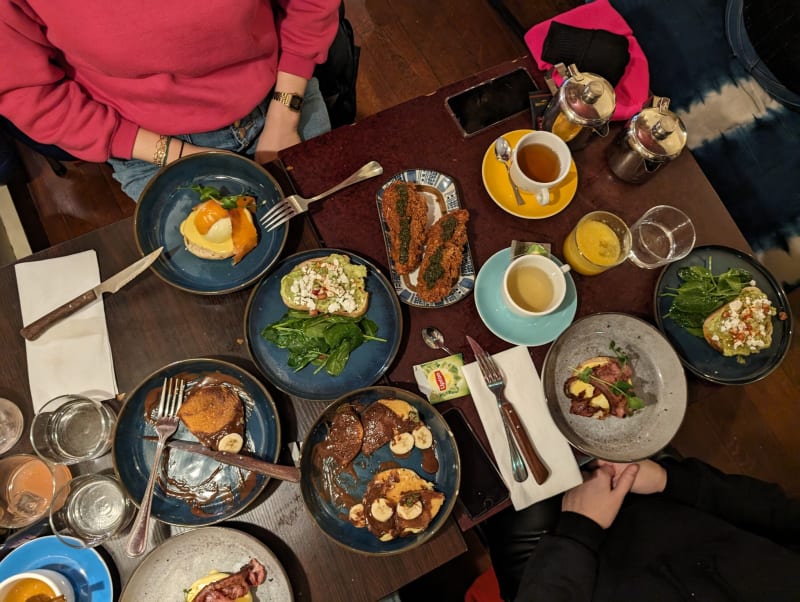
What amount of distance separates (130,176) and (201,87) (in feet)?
1.75

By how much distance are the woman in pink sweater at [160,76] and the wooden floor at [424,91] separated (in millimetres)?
1251

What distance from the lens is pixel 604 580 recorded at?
71.3 inches

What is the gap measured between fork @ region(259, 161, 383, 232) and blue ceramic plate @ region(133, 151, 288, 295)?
0.11 feet

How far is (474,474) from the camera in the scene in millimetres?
1567

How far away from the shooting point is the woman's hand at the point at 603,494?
1894 millimetres

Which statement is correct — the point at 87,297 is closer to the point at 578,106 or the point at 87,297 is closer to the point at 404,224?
the point at 404,224

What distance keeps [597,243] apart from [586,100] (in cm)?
51

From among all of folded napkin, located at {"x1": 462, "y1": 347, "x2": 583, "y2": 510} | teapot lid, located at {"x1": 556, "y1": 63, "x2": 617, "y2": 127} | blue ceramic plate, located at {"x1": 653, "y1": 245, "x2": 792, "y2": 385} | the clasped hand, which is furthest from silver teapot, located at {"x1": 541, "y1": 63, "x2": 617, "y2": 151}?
the clasped hand

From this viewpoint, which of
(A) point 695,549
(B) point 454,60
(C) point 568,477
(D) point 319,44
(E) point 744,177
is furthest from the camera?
(B) point 454,60

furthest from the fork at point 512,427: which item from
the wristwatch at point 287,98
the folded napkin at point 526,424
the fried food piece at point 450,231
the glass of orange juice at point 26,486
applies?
the glass of orange juice at point 26,486

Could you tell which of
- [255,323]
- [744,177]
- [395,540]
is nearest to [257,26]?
[255,323]

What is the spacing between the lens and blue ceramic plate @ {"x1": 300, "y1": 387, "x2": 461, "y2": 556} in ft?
4.76

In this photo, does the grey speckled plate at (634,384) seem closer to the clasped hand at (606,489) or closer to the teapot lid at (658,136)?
the clasped hand at (606,489)

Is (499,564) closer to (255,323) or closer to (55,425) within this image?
(255,323)
